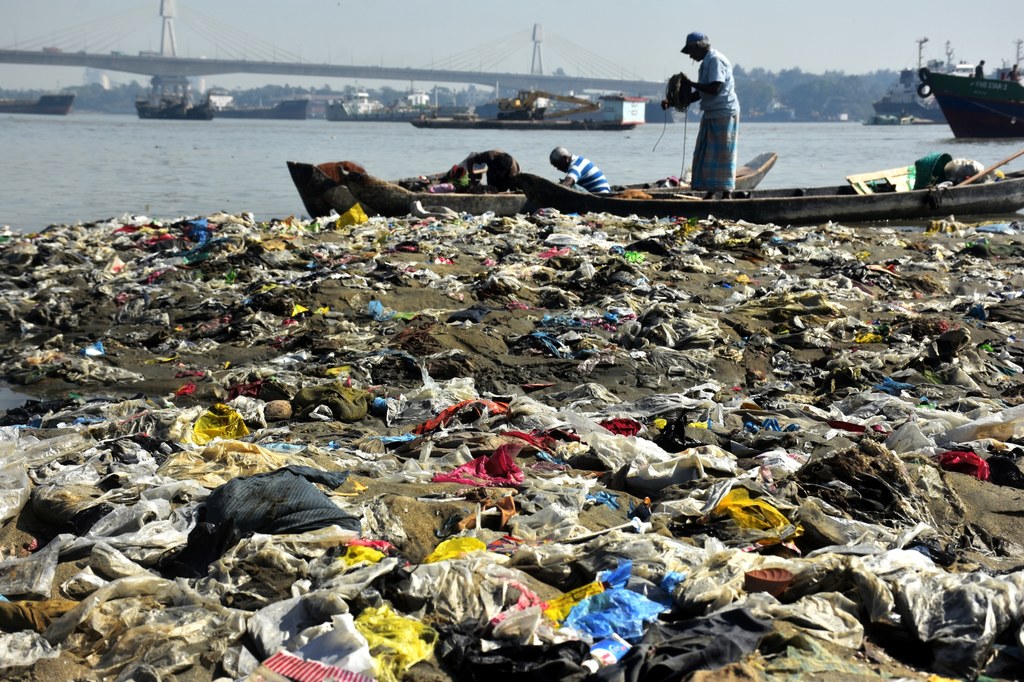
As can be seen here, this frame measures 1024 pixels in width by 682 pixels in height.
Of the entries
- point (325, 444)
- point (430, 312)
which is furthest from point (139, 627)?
point (430, 312)

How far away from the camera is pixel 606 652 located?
2.89 m

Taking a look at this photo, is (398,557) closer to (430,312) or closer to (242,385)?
(242,385)

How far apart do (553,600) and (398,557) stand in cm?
59

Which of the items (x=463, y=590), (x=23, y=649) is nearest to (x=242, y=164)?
(x=23, y=649)

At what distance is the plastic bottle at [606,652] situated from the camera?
2812 mm

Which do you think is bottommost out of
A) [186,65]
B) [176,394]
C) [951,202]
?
[176,394]

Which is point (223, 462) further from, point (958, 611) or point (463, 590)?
point (958, 611)

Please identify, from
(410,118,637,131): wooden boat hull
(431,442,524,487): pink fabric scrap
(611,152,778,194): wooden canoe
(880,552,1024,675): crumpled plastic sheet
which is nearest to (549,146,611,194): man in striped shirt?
(611,152,778,194): wooden canoe

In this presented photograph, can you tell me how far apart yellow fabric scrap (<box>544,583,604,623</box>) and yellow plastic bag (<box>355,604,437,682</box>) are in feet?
1.25

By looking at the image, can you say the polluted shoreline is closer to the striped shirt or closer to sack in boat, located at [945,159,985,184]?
the striped shirt

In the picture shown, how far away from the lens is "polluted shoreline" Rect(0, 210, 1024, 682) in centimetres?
298

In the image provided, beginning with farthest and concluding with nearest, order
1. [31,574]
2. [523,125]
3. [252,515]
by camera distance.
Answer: [523,125], [252,515], [31,574]

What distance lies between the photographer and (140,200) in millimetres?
21266

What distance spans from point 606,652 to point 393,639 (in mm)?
637
